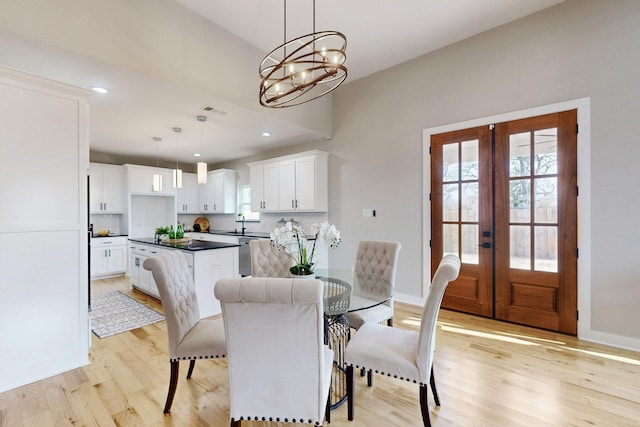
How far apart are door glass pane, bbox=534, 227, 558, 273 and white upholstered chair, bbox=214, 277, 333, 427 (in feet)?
9.72

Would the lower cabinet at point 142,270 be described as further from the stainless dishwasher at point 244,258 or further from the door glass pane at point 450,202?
the door glass pane at point 450,202

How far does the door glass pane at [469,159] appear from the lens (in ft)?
11.5

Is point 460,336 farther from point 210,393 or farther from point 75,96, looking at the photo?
point 75,96

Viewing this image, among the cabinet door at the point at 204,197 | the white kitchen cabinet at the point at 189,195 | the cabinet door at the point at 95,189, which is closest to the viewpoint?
the cabinet door at the point at 95,189

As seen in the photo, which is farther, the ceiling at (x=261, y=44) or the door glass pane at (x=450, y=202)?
the door glass pane at (x=450, y=202)

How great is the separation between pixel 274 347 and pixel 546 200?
3.29 meters

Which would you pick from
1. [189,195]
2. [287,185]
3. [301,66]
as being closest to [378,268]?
[287,185]

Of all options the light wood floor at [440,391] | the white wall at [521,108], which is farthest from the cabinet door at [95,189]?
the white wall at [521,108]

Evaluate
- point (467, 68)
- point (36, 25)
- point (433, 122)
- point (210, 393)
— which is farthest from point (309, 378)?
point (467, 68)

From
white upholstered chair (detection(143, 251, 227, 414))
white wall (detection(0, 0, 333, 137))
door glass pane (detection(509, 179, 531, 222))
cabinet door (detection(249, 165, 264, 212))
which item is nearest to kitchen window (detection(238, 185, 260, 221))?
cabinet door (detection(249, 165, 264, 212))

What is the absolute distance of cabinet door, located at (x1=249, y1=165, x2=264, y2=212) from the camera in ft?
18.8

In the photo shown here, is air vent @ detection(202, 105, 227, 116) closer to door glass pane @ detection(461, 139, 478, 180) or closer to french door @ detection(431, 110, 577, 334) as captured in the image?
french door @ detection(431, 110, 577, 334)

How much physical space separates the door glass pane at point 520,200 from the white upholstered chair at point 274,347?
300 centimetres

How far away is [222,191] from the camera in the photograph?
22.7 feet
